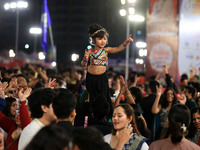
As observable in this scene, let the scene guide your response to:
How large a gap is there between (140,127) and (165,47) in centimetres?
1066

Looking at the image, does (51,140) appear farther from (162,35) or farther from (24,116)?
(162,35)

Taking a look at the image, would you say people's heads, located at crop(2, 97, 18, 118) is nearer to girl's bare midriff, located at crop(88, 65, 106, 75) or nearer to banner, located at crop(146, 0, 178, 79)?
girl's bare midriff, located at crop(88, 65, 106, 75)

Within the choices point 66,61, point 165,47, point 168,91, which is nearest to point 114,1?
point 66,61

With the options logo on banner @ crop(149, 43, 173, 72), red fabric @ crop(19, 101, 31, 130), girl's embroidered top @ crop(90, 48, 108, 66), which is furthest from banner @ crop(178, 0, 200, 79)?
red fabric @ crop(19, 101, 31, 130)

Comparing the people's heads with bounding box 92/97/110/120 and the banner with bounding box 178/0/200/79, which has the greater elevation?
the banner with bounding box 178/0/200/79

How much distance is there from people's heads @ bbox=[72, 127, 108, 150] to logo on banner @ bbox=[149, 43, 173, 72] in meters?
13.0

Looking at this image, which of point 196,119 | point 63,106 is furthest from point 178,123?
point 196,119

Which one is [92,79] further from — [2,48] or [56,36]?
[56,36]

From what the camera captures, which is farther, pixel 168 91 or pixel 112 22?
pixel 112 22

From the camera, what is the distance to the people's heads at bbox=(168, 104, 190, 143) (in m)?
3.52

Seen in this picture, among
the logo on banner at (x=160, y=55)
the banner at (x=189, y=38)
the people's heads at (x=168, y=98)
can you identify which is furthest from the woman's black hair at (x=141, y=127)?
the logo on banner at (x=160, y=55)

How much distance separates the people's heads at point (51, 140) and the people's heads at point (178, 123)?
170cm

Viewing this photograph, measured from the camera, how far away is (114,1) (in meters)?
58.6

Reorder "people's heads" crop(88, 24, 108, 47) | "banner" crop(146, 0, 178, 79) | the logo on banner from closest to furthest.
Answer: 1. "people's heads" crop(88, 24, 108, 47)
2. "banner" crop(146, 0, 178, 79)
3. the logo on banner
